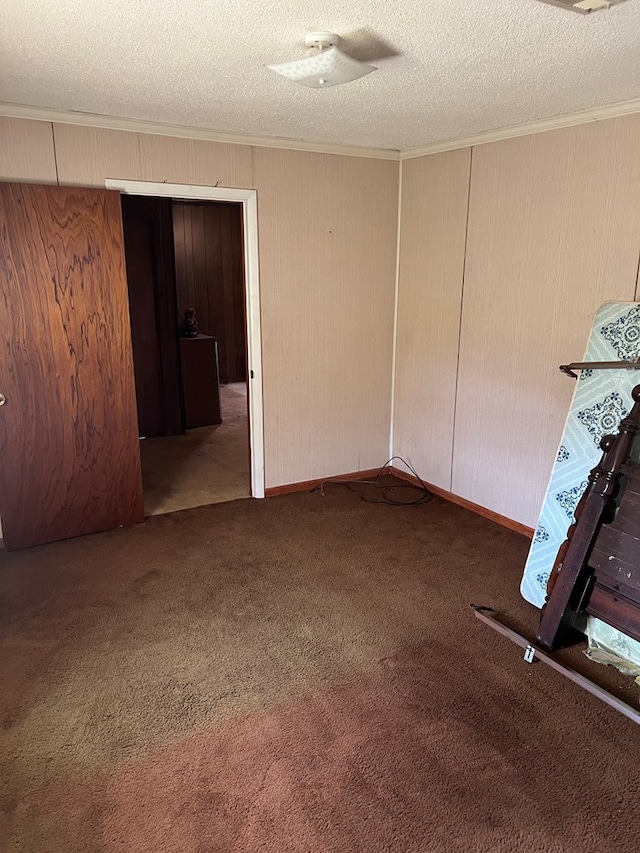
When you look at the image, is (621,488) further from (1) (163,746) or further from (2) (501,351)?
(1) (163,746)

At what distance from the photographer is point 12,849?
170 centimetres

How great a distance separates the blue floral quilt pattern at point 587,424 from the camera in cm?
272

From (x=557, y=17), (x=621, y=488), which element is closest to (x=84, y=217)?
(x=557, y=17)

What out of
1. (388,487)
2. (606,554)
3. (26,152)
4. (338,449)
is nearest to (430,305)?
(338,449)

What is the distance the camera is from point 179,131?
11.5 feet

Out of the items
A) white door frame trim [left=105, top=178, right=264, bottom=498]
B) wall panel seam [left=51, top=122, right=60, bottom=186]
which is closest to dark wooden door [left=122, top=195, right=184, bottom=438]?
white door frame trim [left=105, top=178, right=264, bottom=498]

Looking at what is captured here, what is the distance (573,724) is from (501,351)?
85.1 inches

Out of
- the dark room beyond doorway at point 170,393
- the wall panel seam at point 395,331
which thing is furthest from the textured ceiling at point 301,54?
the dark room beyond doorway at point 170,393

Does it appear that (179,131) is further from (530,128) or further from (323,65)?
(530,128)

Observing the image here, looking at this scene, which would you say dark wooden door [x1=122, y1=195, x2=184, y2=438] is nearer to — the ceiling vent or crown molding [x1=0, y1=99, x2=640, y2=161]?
crown molding [x1=0, y1=99, x2=640, y2=161]

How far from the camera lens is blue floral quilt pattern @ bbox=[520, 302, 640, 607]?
272 cm

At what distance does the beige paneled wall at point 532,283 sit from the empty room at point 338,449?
0.06 ft

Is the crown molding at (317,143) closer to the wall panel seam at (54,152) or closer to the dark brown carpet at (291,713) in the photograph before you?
the wall panel seam at (54,152)

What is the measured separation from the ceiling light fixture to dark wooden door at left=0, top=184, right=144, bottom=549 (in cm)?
152
